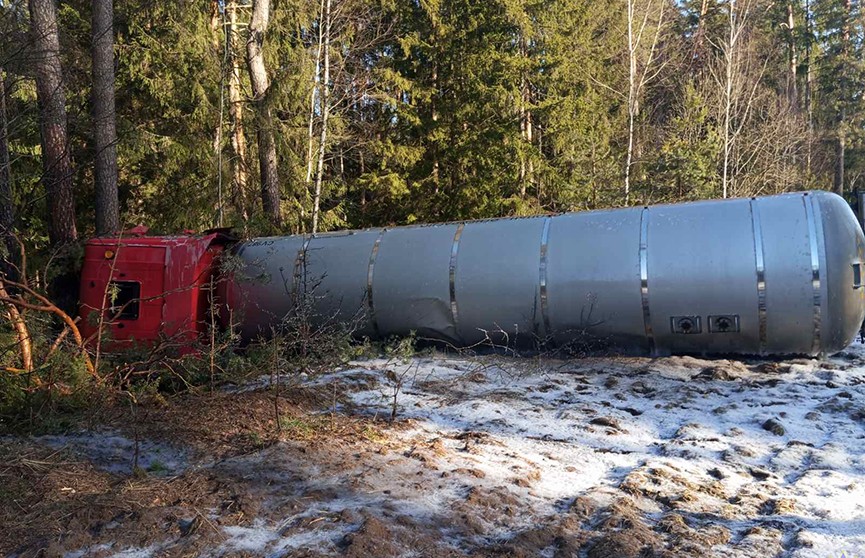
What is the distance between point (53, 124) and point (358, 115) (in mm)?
14509

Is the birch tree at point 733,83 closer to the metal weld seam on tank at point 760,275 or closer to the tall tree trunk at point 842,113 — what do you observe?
the tall tree trunk at point 842,113

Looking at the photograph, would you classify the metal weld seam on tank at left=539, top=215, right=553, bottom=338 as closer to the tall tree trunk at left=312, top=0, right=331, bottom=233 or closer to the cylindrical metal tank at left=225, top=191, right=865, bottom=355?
the cylindrical metal tank at left=225, top=191, right=865, bottom=355

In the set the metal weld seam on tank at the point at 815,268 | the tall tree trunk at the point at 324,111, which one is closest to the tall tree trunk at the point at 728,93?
the tall tree trunk at the point at 324,111

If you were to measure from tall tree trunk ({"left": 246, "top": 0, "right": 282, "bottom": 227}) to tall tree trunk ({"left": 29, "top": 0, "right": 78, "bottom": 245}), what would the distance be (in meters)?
5.40

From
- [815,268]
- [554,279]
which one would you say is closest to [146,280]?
[554,279]

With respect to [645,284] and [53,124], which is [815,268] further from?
[53,124]

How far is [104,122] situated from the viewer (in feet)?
39.7

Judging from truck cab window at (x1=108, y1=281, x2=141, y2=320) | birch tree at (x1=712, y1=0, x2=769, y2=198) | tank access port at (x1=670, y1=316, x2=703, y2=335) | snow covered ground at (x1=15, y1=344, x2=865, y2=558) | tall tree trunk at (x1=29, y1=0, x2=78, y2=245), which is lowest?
snow covered ground at (x1=15, y1=344, x2=865, y2=558)

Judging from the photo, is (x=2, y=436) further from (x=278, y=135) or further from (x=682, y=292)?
(x=278, y=135)

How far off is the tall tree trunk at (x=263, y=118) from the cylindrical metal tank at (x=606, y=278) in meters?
5.71

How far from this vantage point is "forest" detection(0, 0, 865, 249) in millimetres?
12266

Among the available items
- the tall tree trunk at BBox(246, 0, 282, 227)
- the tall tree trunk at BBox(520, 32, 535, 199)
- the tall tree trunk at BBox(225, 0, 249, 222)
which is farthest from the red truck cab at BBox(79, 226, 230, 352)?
the tall tree trunk at BBox(520, 32, 535, 199)

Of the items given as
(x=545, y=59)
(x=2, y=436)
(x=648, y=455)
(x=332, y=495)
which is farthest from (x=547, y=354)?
(x=545, y=59)

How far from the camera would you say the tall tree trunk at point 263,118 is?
16250 mm
